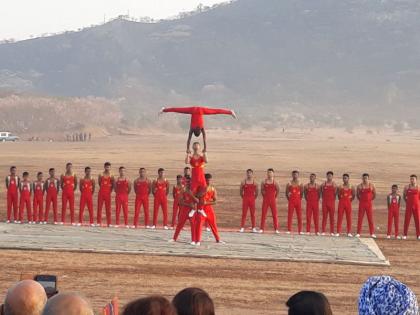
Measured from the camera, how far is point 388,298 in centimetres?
397

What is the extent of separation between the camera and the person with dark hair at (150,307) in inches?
154

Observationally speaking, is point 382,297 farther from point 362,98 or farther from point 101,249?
point 362,98

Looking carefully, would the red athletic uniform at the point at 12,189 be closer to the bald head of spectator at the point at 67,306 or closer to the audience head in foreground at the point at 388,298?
the bald head of spectator at the point at 67,306

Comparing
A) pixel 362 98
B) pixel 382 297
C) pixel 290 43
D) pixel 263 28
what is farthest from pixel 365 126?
pixel 382 297

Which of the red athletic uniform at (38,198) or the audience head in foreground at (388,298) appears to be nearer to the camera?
the audience head in foreground at (388,298)

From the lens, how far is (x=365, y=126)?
11488 centimetres

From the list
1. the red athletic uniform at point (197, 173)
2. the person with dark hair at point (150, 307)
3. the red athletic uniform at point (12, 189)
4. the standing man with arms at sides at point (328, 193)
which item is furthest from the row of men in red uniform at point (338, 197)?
the person with dark hair at point (150, 307)

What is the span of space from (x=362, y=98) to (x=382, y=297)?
447 ft

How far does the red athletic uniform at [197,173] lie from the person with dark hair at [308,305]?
35.0 ft

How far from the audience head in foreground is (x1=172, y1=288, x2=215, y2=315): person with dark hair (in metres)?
0.93

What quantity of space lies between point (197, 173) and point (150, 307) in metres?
11.2

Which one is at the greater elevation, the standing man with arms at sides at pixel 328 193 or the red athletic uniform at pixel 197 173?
the red athletic uniform at pixel 197 173

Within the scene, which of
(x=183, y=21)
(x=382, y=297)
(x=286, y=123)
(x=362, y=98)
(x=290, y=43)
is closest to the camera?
(x=382, y=297)

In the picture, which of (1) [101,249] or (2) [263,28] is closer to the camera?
(1) [101,249]
